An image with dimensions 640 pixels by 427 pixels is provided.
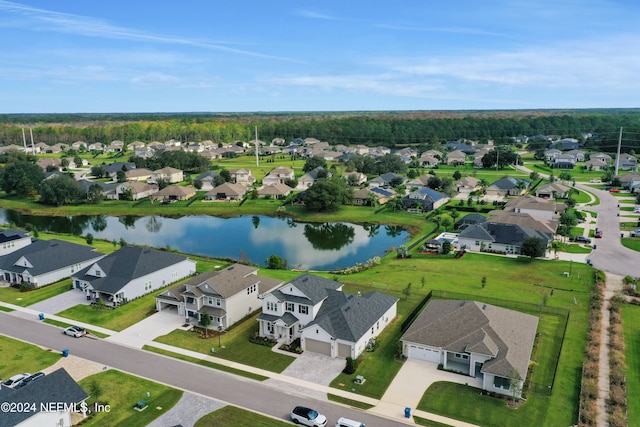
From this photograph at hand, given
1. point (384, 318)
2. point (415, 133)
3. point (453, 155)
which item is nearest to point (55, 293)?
point (384, 318)

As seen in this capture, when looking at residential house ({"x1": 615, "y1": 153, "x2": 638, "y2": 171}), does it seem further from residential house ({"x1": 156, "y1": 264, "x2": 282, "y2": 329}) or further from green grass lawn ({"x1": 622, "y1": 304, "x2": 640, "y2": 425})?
residential house ({"x1": 156, "y1": 264, "x2": 282, "y2": 329})

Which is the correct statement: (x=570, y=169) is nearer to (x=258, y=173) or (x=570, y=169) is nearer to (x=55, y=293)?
(x=258, y=173)

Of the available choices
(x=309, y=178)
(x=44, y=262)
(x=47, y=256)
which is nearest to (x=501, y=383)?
(x=44, y=262)

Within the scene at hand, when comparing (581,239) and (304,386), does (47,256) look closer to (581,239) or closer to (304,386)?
(304,386)

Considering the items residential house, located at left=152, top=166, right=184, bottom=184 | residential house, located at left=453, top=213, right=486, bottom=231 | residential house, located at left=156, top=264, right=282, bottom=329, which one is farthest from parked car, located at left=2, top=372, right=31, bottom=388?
residential house, located at left=152, top=166, right=184, bottom=184

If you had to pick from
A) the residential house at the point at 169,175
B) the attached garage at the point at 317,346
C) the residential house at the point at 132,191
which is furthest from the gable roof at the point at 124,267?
the residential house at the point at 169,175
